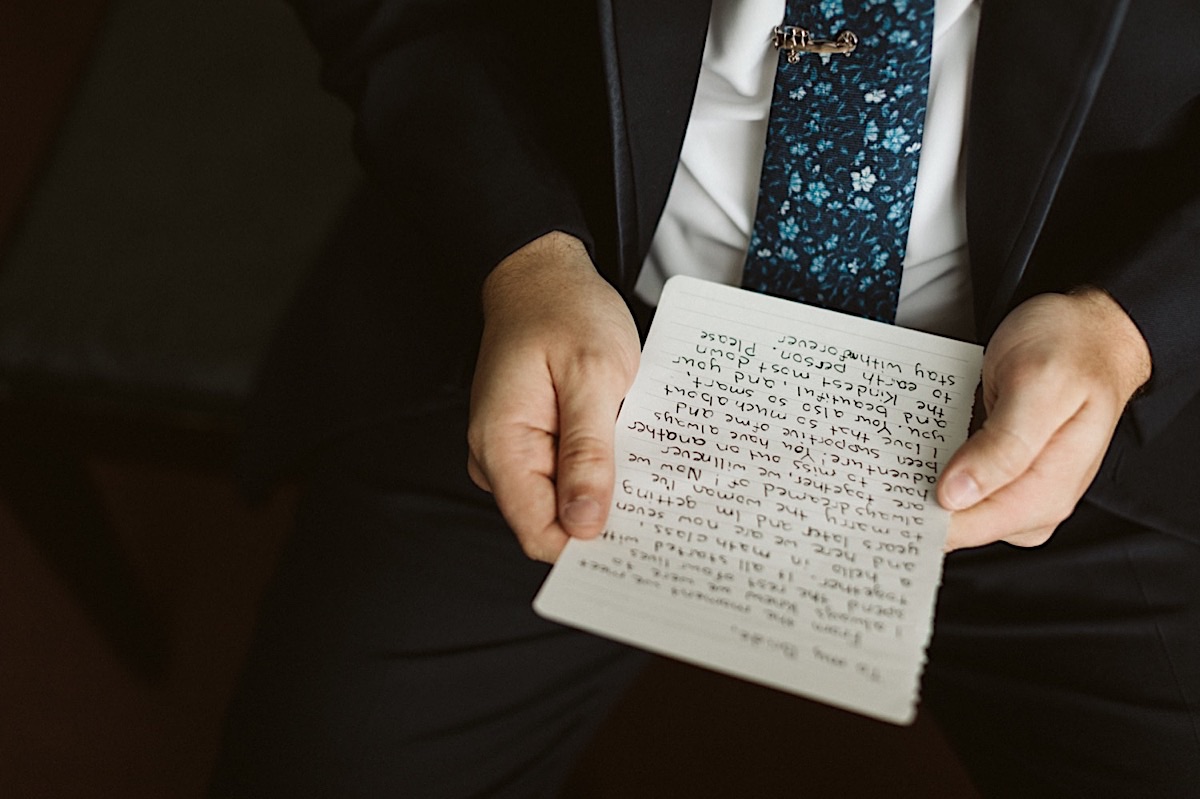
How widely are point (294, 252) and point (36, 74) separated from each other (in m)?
1.07

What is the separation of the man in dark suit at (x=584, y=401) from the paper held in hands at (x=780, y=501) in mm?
27

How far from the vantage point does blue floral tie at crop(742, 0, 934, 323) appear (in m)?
0.61

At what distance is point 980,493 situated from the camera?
56cm

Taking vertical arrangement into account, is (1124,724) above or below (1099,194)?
below

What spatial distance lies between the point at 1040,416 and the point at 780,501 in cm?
15

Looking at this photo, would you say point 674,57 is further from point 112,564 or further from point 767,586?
point 112,564

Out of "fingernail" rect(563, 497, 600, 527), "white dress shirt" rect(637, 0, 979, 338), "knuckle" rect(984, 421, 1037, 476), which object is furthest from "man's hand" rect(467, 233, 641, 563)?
"knuckle" rect(984, 421, 1037, 476)

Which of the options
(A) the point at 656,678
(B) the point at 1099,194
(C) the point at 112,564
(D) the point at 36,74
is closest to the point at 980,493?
(B) the point at 1099,194

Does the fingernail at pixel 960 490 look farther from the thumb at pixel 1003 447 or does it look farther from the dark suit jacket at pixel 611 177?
the dark suit jacket at pixel 611 177

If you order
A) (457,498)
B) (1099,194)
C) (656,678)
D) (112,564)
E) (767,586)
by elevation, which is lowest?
(656,678)

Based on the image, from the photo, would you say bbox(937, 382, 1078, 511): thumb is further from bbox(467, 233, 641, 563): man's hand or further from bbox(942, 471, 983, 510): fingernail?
bbox(467, 233, 641, 563): man's hand

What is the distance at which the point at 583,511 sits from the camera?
543mm

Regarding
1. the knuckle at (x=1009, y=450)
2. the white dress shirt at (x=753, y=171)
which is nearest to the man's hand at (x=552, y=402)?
the white dress shirt at (x=753, y=171)

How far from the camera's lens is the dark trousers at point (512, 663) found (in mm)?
691
